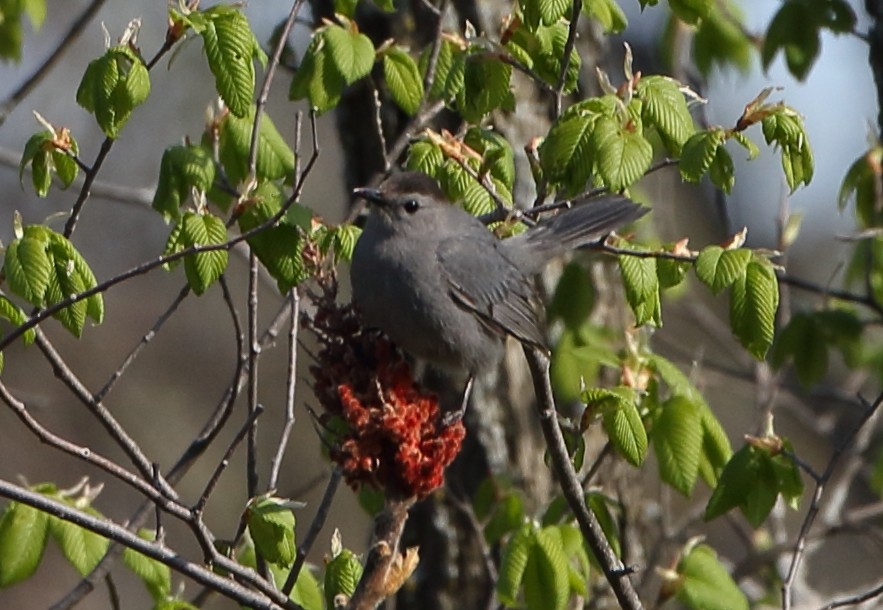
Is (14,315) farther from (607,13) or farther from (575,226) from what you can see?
(575,226)

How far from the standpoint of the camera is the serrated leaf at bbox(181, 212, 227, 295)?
2941 millimetres

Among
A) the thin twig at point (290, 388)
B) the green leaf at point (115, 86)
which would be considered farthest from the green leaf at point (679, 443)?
the green leaf at point (115, 86)

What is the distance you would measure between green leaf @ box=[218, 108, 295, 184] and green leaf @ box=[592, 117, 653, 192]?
90 cm

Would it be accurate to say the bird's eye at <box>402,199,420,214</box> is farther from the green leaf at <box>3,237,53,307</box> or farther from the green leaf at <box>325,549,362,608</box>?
→ the green leaf at <box>3,237,53,307</box>

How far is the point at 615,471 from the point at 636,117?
7.43ft

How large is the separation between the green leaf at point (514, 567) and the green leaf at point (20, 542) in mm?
1209

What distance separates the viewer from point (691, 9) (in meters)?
3.21

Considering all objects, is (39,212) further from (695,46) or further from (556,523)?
(556,523)

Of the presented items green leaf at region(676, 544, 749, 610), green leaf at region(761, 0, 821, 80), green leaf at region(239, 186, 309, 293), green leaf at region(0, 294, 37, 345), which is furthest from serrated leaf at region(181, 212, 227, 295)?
green leaf at region(761, 0, 821, 80)

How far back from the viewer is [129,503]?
37.7 feet

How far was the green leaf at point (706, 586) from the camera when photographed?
344cm

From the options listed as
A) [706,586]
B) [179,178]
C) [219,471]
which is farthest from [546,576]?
[179,178]

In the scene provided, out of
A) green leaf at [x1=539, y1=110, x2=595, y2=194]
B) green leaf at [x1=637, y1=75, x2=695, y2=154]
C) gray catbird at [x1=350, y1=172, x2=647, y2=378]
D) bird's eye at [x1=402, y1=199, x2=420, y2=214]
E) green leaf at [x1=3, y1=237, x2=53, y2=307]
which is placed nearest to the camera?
green leaf at [x1=3, y1=237, x2=53, y2=307]

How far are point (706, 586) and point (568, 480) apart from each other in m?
0.63
